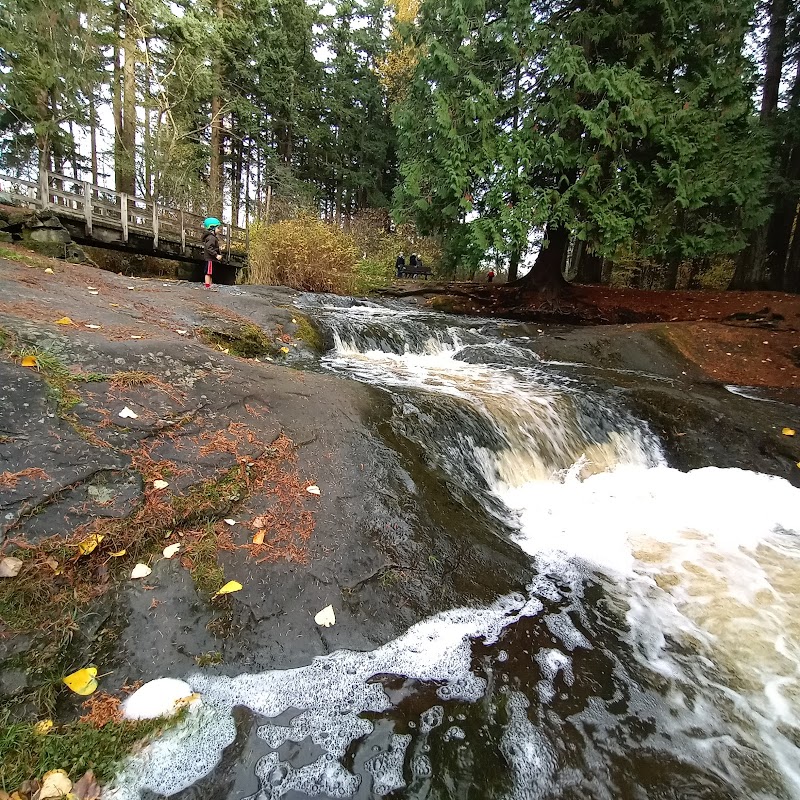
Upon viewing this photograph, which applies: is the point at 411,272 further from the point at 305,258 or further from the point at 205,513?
the point at 205,513

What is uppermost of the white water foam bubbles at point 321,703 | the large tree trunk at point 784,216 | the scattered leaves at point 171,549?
the large tree trunk at point 784,216

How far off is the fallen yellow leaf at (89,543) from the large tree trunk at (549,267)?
41.8ft

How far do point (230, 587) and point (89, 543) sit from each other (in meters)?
0.75

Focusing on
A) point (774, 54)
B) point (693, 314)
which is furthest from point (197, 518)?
point (774, 54)

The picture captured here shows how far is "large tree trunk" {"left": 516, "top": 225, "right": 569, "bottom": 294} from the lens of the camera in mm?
12797

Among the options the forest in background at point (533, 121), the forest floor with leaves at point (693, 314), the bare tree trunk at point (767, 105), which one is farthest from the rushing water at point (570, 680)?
the bare tree trunk at point (767, 105)

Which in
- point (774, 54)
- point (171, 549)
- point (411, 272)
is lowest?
point (171, 549)

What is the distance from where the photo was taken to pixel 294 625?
7.86ft

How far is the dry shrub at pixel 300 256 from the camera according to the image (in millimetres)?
13195

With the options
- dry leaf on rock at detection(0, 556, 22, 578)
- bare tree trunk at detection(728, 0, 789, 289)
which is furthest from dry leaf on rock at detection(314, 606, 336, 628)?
bare tree trunk at detection(728, 0, 789, 289)

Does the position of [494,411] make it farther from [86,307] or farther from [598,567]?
[86,307]

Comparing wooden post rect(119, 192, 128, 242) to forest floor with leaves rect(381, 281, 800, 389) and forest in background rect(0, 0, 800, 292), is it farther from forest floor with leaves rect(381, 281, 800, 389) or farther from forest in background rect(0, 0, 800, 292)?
forest floor with leaves rect(381, 281, 800, 389)

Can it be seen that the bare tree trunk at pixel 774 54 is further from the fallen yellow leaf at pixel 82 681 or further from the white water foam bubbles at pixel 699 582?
the fallen yellow leaf at pixel 82 681

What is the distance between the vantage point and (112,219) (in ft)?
45.2
